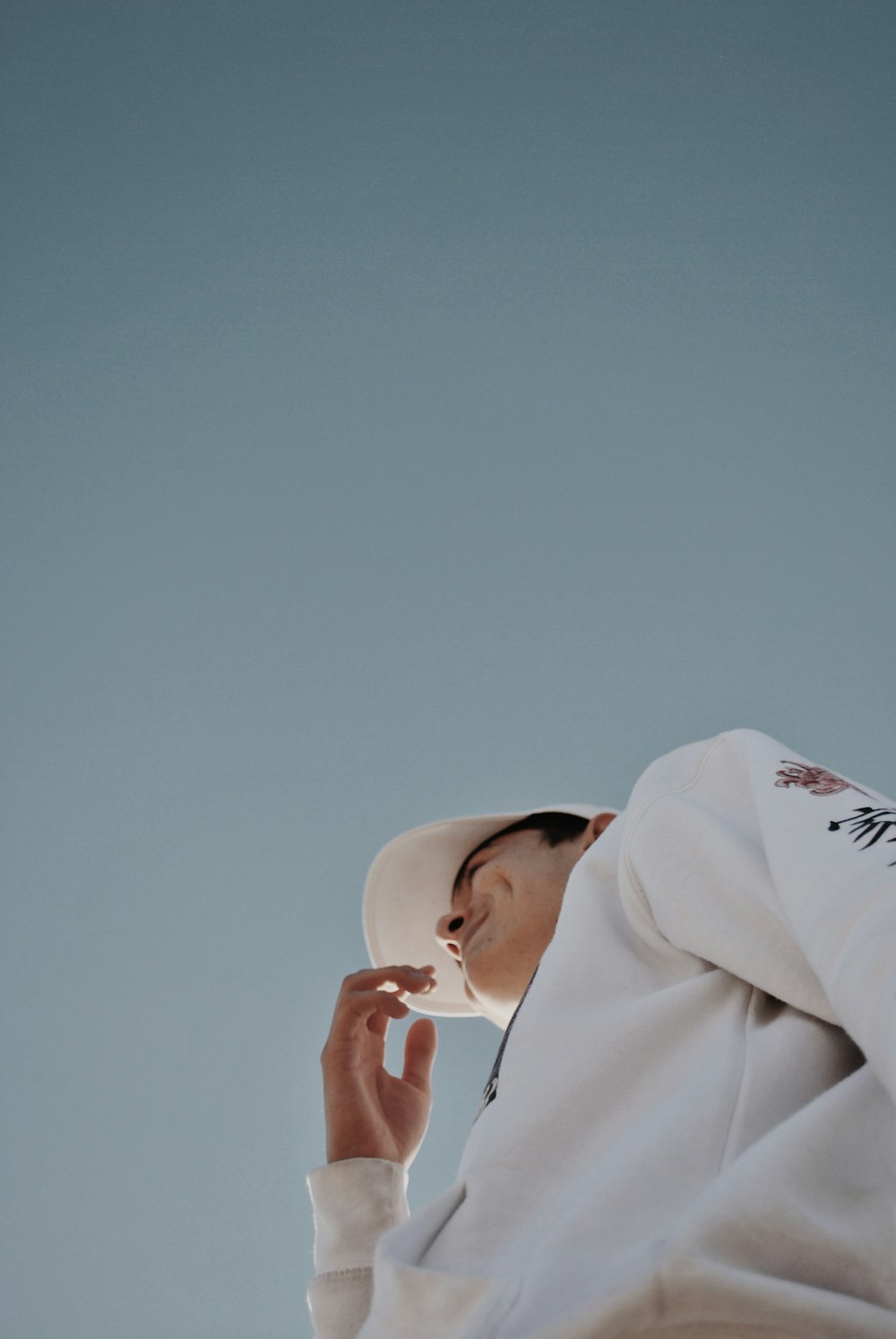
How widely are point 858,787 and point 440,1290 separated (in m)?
0.46

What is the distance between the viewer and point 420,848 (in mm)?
1624

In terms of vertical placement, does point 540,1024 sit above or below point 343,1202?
above

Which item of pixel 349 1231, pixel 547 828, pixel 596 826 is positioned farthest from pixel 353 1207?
pixel 547 828

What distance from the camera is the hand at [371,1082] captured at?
3.88 feet

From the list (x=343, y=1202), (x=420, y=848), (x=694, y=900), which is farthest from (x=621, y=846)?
(x=420, y=848)

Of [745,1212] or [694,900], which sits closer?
[745,1212]

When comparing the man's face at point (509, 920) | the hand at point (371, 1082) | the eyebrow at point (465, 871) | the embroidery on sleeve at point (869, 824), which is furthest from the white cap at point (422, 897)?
the embroidery on sleeve at point (869, 824)

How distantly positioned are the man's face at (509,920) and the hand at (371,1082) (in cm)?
9

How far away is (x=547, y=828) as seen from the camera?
1.49m

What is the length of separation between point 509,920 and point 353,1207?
380 mm

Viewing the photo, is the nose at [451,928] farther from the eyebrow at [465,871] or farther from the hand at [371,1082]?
the eyebrow at [465,871]

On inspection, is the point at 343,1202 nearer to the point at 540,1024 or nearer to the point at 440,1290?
the point at 540,1024

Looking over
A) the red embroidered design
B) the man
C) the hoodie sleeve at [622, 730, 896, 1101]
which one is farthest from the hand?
the red embroidered design

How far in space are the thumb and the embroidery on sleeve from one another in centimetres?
87
